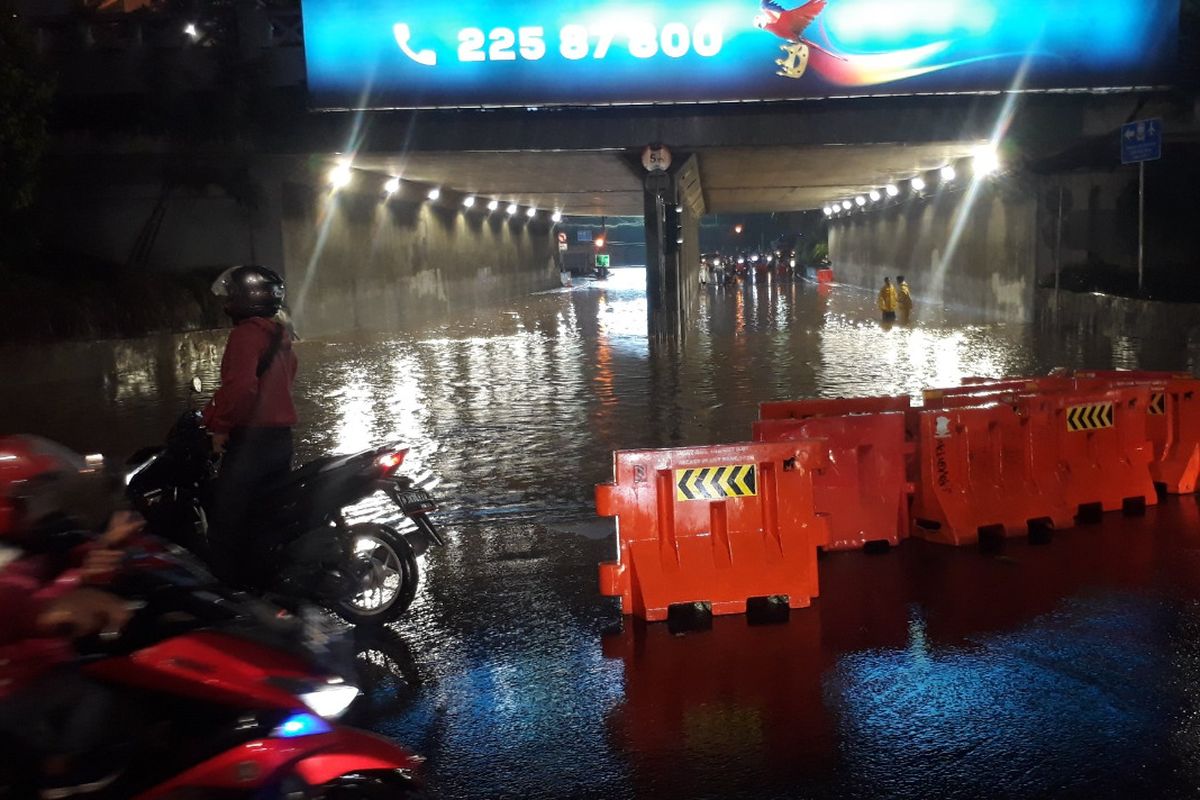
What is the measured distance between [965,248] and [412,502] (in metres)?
25.5

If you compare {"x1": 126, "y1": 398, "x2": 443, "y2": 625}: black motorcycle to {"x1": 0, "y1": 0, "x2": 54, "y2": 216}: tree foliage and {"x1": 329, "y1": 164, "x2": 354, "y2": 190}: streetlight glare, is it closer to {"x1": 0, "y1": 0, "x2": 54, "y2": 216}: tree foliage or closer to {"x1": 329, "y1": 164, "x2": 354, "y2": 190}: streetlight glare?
{"x1": 0, "y1": 0, "x2": 54, "y2": 216}: tree foliage

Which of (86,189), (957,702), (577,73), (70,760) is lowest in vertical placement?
(957,702)

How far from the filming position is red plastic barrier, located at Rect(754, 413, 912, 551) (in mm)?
7316

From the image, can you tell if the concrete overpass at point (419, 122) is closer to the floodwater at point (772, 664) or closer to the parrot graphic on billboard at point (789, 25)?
the parrot graphic on billboard at point (789, 25)

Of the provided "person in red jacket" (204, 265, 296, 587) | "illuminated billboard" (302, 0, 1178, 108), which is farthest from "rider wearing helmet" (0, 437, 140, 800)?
"illuminated billboard" (302, 0, 1178, 108)

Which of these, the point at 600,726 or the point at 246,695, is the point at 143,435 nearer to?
the point at 600,726

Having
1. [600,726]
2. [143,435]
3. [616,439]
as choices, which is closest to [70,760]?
[600,726]

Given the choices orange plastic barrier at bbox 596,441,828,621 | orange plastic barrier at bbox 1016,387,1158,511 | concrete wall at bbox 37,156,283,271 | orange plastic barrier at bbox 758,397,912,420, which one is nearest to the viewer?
orange plastic barrier at bbox 596,441,828,621

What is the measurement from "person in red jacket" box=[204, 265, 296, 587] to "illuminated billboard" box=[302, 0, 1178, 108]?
50.3 feet

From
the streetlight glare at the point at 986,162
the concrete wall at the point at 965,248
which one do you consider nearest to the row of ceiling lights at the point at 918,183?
the streetlight glare at the point at 986,162

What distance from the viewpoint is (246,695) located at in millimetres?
3100

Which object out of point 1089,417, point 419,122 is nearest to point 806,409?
point 1089,417

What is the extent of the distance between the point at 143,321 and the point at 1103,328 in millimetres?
16333

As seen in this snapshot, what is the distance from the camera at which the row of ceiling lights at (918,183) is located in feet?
80.1
